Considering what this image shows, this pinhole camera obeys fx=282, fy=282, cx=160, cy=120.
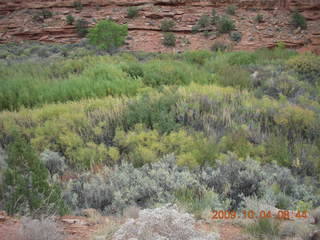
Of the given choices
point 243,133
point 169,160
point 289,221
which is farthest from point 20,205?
point 243,133

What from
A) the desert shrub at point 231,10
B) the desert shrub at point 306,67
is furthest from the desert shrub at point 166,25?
the desert shrub at point 306,67

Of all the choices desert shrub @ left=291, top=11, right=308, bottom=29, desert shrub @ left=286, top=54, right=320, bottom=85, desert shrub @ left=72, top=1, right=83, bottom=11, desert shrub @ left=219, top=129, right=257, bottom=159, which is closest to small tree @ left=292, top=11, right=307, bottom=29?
desert shrub @ left=291, top=11, right=308, bottom=29

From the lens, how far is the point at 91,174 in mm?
3910

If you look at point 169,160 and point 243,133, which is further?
point 243,133

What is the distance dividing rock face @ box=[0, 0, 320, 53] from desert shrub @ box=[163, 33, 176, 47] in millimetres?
384

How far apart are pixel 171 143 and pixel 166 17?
80.9 feet

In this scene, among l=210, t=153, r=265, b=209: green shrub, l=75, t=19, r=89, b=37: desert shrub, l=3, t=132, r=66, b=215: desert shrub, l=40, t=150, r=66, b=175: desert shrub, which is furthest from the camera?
l=75, t=19, r=89, b=37: desert shrub

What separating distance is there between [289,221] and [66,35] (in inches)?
1079

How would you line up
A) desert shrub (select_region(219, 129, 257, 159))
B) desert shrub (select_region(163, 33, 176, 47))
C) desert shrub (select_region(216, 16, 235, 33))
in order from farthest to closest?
desert shrub (select_region(216, 16, 235, 33)), desert shrub (select_region(163, 33, 176, 47)), desert shrub (select_region(219, 129, 257, 159))

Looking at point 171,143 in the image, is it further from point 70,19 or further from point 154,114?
point 70,19

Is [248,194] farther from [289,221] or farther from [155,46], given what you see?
[155,46]

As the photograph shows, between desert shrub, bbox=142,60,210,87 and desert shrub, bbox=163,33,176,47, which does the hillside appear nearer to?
desert shrub, bbox=142,60,210,87

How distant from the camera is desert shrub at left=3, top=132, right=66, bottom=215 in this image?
276 cm

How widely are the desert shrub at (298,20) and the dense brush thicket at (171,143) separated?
59.8 ft
